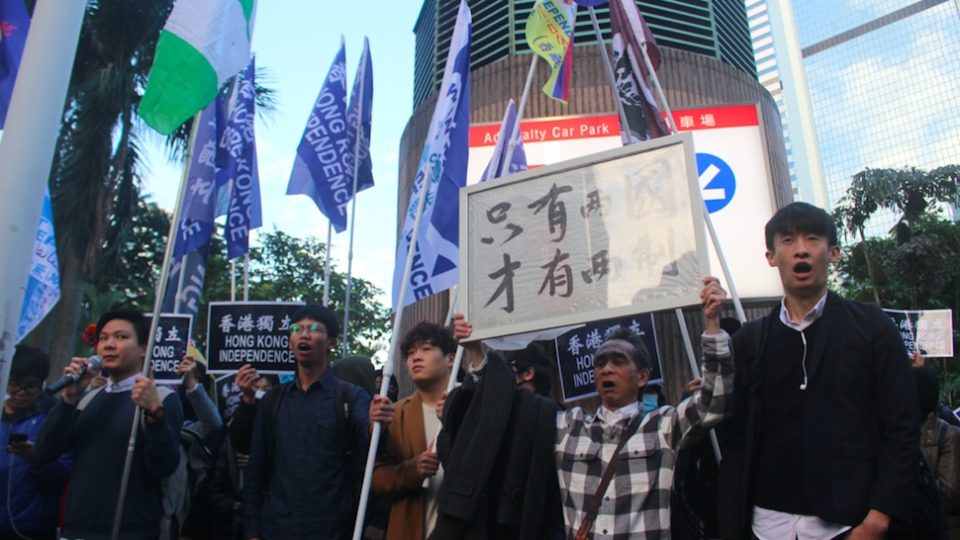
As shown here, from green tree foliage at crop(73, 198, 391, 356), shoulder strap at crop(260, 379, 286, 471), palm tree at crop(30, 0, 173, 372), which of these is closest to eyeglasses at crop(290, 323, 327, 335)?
shoulder strap at crop(260, 379, 286, 471)

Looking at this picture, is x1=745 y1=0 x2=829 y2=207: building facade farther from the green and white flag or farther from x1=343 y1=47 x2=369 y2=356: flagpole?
the green and white flag

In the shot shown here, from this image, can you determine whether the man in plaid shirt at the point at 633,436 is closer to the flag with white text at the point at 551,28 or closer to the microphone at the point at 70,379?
the microphone at the point at 70,379

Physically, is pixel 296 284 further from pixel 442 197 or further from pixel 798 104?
pixel 798 104

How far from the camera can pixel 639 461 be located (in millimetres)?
2947

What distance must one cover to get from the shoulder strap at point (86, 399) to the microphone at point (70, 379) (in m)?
0.12

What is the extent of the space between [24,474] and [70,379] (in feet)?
2.68

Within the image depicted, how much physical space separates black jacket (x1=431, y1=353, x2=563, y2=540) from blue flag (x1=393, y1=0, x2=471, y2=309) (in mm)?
1762

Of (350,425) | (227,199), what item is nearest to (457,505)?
(350,425)

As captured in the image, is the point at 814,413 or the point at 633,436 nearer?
the point at 814,413

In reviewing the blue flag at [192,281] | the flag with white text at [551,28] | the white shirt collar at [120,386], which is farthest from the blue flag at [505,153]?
the blue flag at [192,281]

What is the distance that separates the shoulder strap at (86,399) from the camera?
366 centimetres

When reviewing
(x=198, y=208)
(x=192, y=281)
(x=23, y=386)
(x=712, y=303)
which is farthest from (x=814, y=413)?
(x=192, y=281)

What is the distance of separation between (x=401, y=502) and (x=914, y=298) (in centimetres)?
1893

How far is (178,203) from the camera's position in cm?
406
